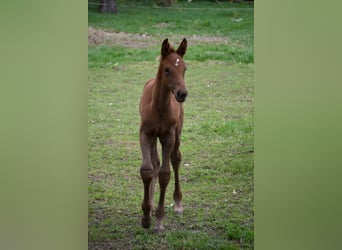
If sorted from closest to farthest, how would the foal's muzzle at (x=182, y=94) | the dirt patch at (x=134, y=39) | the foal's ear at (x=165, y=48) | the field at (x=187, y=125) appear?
1. the foal's muzzle at (x=182, y=94)
2. the foal's ear at (x=165, y=48)
3. the field at (x=187, y=125)
4. the dirt patch at (x=134, y=39)

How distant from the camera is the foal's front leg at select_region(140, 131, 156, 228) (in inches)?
168

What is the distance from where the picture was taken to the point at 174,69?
4.20m

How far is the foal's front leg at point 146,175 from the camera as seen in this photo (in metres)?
4.26

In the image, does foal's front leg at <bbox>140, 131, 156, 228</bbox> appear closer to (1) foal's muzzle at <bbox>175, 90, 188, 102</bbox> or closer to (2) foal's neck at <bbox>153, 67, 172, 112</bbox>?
(2) foal's neck at <bbox>153, 67, 172, 112</bbox>

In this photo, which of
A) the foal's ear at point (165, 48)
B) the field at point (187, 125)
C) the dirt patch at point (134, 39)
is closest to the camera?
the foal's ear at point (165, 48)

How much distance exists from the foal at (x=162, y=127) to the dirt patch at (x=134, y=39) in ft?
0.76

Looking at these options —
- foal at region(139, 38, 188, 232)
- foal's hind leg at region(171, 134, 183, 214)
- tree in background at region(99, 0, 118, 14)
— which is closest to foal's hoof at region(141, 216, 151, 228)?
foal at region(139, 38, 188, 232)

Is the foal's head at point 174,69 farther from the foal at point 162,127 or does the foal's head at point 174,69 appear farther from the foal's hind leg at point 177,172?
the foal's hind leg at point 177,172

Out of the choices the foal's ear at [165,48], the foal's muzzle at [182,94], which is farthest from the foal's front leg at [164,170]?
the foal's ear at [165,48]

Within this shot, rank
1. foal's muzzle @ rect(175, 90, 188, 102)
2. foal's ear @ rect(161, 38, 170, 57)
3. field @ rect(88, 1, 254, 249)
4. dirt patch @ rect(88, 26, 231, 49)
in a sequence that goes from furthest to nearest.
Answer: dirt patch @ rect(88, 26, 231, 49) → field @ rect(88, 1, 254, 249) → foal's ear @ rect(161, 38, 170, 57) → foal's muzzle @ rect(175, 90, 188, 102)

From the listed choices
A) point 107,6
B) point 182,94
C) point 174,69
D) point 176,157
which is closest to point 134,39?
point 107,6
